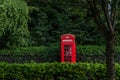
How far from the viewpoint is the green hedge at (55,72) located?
839 centimetres

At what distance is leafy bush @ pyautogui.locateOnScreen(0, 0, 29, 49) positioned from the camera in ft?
36.9

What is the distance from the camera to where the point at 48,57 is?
39.7ft

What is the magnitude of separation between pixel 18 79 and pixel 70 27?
5.43 m

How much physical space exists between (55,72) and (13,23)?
149 inches

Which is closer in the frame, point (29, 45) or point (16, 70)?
point (16, 70)

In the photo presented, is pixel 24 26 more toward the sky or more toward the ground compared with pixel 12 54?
more toward the sky

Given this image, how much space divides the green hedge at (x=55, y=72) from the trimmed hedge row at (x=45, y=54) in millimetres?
3253

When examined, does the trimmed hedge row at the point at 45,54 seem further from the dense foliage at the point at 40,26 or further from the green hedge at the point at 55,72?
the green hedge at the point at 55,72

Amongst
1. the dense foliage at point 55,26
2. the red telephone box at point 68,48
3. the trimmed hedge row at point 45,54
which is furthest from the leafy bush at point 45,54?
the dense foliage at point 55,26

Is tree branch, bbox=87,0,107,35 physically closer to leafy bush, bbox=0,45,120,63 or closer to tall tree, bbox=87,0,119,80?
tall tree, bbox=87,0,119,80

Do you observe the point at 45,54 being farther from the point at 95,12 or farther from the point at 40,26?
the point at 95,12

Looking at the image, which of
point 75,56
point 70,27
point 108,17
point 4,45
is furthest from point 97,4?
point 70,27

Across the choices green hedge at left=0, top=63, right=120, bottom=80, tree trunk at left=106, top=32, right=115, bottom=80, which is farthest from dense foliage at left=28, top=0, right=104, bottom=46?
tree trunk at left=106, top=32, right=115, bottom=80

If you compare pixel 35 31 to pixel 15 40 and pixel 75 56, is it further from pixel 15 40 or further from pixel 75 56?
pixel 75 56
